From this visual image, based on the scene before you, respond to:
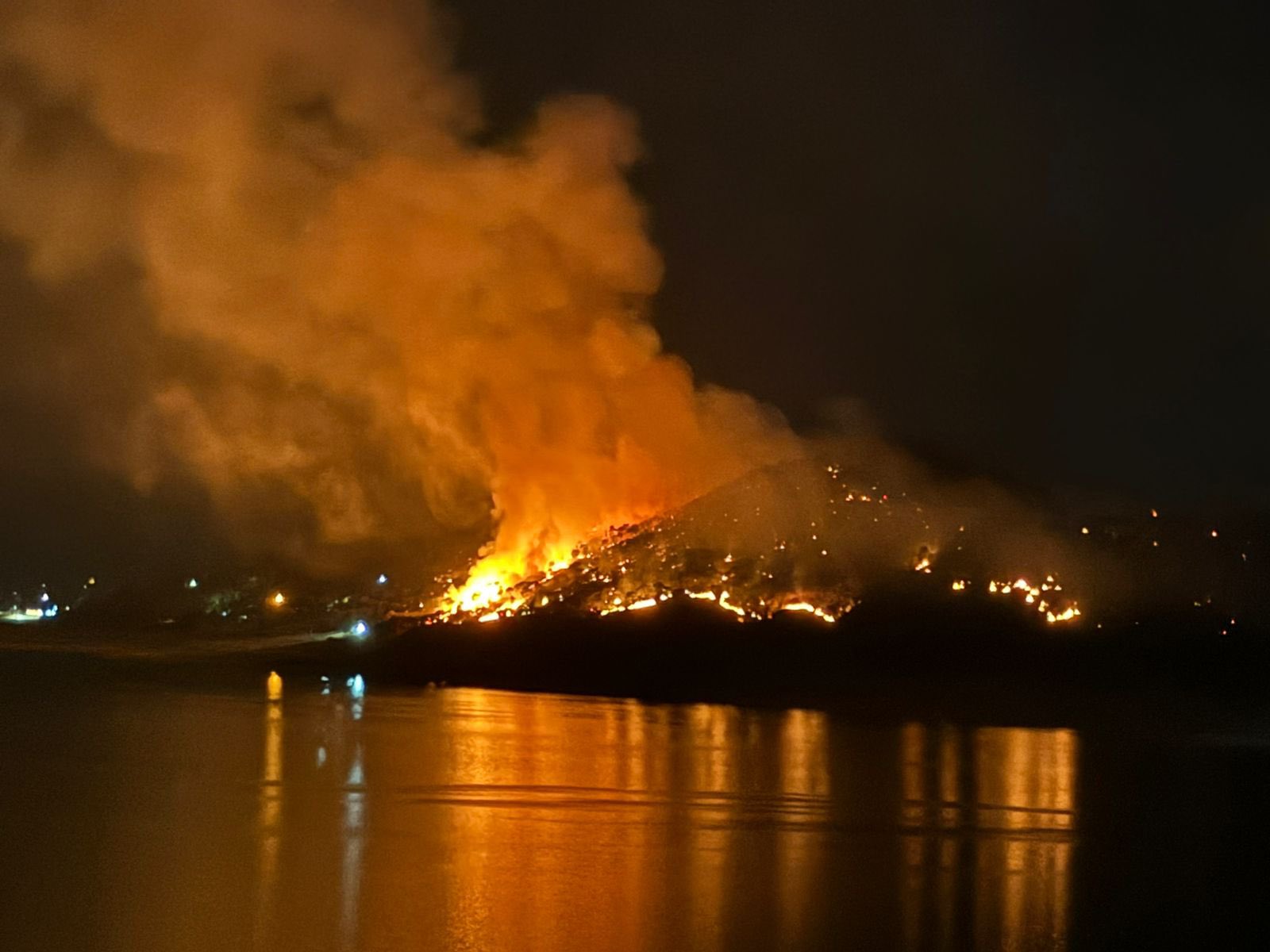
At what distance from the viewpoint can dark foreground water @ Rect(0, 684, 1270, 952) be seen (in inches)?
478

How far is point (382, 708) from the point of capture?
3434cm

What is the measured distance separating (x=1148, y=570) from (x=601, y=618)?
26079 mm

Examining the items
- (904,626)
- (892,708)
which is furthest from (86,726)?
(904,626)

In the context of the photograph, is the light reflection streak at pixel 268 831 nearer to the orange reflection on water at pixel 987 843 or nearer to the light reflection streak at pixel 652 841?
the light reflection streak at pixel 652 841

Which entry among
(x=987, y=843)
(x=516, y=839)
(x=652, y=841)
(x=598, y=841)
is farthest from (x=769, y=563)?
(x=516, y=839)

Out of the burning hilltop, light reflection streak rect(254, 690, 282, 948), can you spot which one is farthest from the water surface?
the burning hilltop

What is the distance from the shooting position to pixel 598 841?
52.6 feet

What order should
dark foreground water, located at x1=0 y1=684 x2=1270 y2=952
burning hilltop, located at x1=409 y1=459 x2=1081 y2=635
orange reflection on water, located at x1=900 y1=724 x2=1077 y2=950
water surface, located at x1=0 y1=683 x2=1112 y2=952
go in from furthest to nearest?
burning hilltop, located at x1=409 y1=459 x2=1081 y2=635 < orange reflection on water, located at x1=900 y1=724 x2=1077 y2=950 < dark foreground water, located at x1=0 y1=684 x2=1270 y2=952 < water surface, located at x1=0 y1=683 x2=1112 y2=952

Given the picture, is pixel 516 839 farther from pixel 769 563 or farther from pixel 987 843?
pixel 769 563

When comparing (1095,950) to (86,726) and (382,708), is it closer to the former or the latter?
(86,726)

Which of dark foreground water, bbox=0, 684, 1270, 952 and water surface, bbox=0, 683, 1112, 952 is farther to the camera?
dark foreground water, bbox=0, 684, 1270, 952

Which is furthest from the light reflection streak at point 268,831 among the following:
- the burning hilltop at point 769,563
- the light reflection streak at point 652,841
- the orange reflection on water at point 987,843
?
the burning hilltop at point 769,563

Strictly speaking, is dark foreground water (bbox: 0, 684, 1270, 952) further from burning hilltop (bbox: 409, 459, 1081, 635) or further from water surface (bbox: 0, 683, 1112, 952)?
burning hilltop (bbox: 409, 459, 1081, 635)

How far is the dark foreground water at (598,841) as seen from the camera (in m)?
12.1
